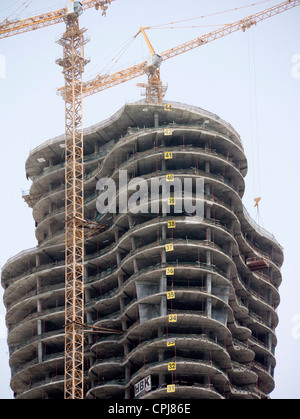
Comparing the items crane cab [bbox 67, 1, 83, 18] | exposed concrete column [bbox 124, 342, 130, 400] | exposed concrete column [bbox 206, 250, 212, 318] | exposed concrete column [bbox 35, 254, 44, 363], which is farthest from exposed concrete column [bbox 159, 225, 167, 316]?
crane cab [bbox 67, 1, 83, 18]

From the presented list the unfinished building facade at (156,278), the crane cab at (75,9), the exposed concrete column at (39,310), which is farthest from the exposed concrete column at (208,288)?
the crane cab at (75,9)

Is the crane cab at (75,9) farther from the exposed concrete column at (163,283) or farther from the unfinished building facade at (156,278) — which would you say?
the exposed concrete column at (163,283)

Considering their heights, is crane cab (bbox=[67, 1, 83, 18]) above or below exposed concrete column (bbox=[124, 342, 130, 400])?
above

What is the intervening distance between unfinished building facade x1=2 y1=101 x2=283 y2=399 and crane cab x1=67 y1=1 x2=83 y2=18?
18.6m

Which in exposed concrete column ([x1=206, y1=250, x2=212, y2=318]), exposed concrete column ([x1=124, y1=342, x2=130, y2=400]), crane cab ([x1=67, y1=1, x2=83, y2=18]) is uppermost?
crane cab ([x1=67, y1=1, x2=83, y2=18])

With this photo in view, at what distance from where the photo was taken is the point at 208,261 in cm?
13662

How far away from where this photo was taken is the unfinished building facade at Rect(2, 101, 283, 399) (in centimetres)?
13312

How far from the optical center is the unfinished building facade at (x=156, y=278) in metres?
133

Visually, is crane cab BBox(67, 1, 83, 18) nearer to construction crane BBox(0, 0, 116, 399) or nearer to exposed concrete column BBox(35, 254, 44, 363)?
construction crane BBox(0, 0, 116, 399)

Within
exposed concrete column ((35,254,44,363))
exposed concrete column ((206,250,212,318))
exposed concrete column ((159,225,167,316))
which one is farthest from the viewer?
exposed concrete column ((35,254,44,363))

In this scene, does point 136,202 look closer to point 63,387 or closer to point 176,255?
point 176,255

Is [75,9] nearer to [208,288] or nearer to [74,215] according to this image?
[74,215]

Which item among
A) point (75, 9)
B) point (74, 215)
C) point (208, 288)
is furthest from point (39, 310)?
point (75, 9)
